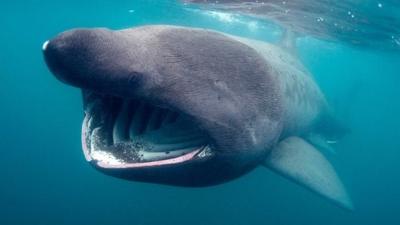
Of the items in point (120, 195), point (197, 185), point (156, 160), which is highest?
point (156, 160)

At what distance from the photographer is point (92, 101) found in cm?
397

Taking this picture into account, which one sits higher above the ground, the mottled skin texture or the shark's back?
the mottled skin texture

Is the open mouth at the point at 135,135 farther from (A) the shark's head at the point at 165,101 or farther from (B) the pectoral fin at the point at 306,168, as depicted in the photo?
(B) the pectoral fin at the point at 306,168

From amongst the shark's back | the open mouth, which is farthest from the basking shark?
the shark's back

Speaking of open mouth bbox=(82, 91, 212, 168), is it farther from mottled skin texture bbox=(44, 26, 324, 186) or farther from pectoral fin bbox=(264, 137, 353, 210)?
pectoral fin bbox=(264, 137, 353, 210)

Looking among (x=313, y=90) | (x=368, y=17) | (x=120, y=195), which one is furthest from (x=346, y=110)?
(x=313, y=90)

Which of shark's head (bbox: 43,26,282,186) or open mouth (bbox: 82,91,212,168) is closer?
shark's head (bbox: 43,26,282,186)

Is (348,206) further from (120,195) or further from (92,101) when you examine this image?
(120,195)

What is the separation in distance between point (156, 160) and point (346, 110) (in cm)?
2808

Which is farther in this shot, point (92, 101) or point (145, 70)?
point (92, 101)

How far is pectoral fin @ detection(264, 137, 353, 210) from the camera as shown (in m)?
6.21

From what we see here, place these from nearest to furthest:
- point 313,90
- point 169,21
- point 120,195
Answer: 1. point 313,90
2. point 120,195
3. point 169,21

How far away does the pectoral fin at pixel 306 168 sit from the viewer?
621cm

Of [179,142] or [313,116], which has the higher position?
[179,142]
